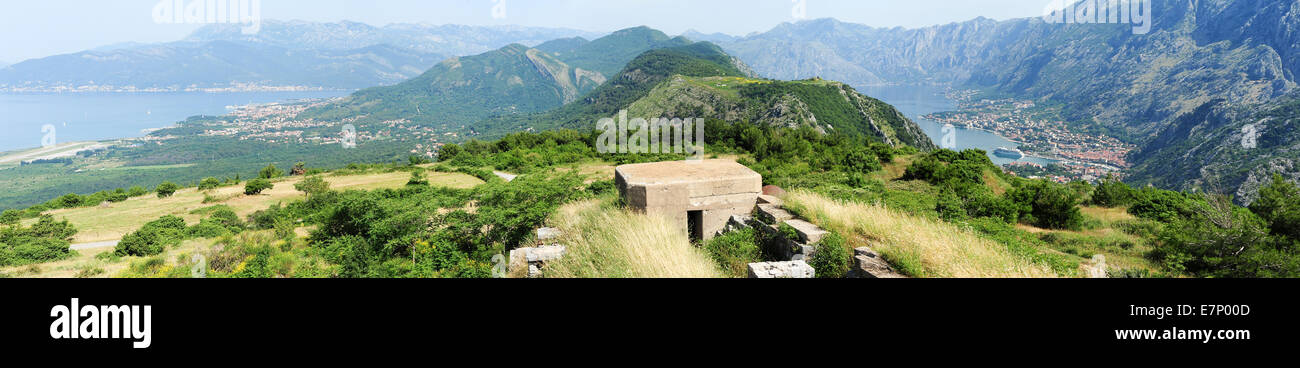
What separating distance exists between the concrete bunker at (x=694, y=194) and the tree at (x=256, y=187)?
974 inches

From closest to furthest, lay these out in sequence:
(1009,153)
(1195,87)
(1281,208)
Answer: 1. (1281,208)
2. (1009,153)
3. (1195,87)

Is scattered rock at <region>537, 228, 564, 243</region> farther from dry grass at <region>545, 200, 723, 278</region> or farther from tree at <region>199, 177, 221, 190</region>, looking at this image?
tree at <region>199, 177, 221, 190</region>

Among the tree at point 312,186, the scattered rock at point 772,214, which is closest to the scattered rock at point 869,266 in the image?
the scattered rock at point 772,214

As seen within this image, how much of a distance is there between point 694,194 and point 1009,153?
4780 inches

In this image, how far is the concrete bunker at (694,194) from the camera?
27.6ft

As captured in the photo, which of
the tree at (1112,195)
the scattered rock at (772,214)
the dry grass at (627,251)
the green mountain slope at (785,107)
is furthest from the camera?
the green mountain slope at (785,107)

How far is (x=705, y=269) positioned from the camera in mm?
5582

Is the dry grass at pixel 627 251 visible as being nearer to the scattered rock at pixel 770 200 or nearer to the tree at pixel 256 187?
the scattered rock at pixel 770 200

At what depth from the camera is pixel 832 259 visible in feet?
20.9

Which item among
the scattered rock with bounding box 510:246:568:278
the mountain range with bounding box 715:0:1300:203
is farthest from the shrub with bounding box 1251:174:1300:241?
the mountain range with bounding box 715:0:1300:203

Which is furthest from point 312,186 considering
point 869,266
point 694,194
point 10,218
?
point 869,266

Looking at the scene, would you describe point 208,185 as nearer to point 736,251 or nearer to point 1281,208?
point 736,251
